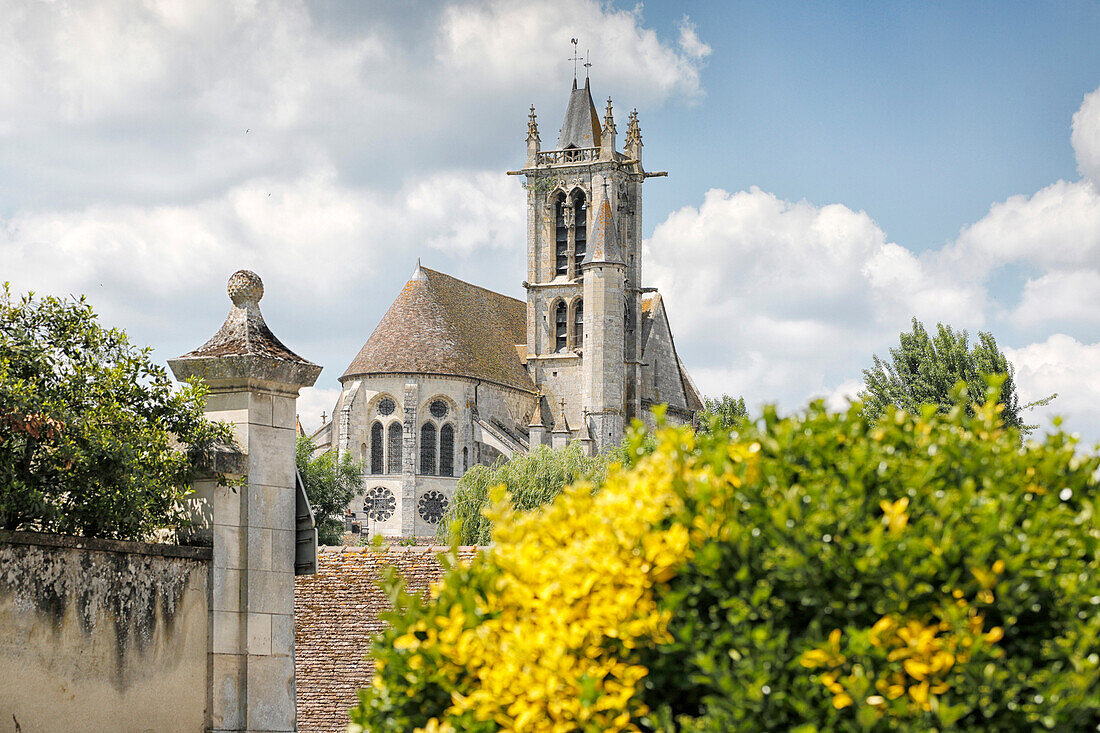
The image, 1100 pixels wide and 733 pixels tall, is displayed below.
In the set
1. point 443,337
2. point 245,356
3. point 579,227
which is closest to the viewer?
point 245,356

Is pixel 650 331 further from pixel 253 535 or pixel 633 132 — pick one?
pixel 253 535

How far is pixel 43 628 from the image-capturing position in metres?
6.92

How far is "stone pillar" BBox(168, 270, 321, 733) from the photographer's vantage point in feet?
26.6

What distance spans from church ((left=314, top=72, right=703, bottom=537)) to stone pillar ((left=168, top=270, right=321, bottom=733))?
51311 millimetres

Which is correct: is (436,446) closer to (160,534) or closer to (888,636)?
(160,534)

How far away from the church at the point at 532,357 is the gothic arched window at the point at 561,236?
0.19ft

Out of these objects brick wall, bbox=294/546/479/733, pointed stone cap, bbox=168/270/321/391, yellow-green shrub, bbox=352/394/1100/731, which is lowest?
brick wall, bbox=294/546/479/733

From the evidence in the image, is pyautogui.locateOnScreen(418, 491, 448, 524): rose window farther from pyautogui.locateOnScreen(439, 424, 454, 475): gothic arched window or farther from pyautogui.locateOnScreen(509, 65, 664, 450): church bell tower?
pyautogui.locateOnScreen(509, 65, 664, 450): church bell tower

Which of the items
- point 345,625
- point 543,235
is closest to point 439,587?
point 345,625

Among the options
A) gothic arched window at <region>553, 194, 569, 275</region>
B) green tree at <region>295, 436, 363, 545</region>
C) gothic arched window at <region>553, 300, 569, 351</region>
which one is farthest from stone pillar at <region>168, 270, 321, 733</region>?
gothic arched window at <region>553, 194, 569, 275</region>

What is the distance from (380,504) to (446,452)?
4330mm

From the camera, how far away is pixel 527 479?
5053 cm

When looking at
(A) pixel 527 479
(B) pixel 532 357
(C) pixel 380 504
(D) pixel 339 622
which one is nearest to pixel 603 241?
(B) pixel 532 357

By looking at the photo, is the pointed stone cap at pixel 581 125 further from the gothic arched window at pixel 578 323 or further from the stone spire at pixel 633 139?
the gothic arched window at pixel 578 323
